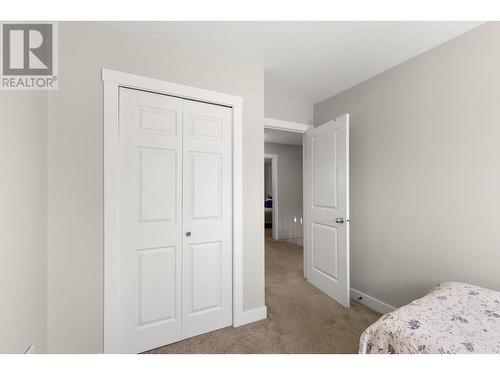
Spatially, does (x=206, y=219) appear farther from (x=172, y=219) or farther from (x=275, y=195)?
(x=275, y=195)

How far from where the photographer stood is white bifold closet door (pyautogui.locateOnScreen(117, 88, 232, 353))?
1.59m

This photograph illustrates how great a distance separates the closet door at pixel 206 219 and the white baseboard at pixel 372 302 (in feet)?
4.83

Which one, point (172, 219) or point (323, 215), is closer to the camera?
point (172, 219)

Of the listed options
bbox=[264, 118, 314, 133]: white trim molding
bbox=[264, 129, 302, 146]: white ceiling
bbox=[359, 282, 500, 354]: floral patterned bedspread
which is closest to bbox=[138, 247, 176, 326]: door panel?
bbox=[359, 282, 500, 354]: floral patterned bedspread

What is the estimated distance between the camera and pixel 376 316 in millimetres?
2152

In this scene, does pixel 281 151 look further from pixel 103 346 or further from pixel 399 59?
pixel 103 346

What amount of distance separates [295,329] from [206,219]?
48.9 inches

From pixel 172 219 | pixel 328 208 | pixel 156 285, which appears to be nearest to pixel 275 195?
pixel 328 208

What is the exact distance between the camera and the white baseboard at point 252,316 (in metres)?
1.97

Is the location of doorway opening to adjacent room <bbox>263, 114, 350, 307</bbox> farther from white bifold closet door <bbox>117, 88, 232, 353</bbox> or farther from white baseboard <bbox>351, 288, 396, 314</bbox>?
white bifold closet door <bbox>117, 88, 232, 353</bbox>

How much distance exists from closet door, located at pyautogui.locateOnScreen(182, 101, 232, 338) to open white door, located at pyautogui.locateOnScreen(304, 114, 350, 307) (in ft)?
4.01

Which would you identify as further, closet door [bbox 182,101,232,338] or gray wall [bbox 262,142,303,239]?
gray wall [bbox 262,142,303,239]

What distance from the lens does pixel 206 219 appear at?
1.87 meters

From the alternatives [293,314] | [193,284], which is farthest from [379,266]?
[193,284]
